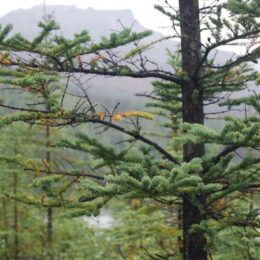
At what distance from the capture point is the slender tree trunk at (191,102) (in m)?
7.29

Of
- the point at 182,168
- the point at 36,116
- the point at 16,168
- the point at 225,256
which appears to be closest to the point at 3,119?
the point at 36,116

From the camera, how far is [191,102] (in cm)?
754

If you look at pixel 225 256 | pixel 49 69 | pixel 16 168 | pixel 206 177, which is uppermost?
pixel 49 69

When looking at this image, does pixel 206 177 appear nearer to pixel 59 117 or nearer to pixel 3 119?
pixel 59 117

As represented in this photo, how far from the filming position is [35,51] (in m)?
6.62

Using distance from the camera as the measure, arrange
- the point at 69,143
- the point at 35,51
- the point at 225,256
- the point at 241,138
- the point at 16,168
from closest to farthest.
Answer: the point at 241,138 < the point at 35,51 < the point at 69,143 < the point at 225,256 < the point at 16,168

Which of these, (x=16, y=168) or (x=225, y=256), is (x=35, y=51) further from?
(x=16, y=168)

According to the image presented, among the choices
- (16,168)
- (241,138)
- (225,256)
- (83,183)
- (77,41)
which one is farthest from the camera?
(16,168)

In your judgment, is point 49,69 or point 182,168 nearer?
point 182,168

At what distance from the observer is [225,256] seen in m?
13.2

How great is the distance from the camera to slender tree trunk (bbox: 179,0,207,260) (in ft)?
23.9

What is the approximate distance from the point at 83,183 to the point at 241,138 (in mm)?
1871

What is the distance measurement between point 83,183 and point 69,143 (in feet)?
8.07

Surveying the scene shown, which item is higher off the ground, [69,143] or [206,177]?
[69,143]
